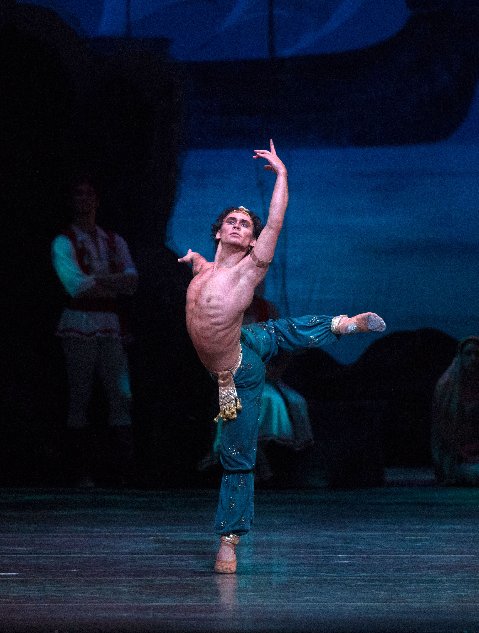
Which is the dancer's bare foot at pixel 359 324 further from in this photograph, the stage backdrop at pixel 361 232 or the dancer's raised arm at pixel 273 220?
the stage backdrop at pixel 361 232

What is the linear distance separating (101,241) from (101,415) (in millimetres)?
1013

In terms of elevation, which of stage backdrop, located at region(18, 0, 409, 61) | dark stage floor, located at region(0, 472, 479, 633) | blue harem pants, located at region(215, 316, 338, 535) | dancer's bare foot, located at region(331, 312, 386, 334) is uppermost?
stage backdrop, located at region(18, 0, 409, 61)

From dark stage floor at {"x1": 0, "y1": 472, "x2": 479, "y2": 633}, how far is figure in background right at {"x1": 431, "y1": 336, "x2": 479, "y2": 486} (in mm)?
777

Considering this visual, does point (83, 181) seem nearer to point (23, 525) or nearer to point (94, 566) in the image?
point (23, 525)

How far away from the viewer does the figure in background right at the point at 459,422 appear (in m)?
7.16

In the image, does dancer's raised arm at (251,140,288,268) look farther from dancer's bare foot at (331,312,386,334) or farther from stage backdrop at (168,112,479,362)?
stage backdrop at (168,112,479,362)

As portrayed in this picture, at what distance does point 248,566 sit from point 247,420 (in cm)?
44

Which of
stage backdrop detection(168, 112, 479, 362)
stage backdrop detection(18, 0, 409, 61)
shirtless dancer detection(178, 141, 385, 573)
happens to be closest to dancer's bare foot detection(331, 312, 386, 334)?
shirtless dancer detection(178, 141, 385, 573)

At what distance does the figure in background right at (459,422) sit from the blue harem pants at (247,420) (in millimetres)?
3254

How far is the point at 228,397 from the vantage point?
3.95 metres

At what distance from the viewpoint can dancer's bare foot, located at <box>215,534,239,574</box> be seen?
12.6 ft

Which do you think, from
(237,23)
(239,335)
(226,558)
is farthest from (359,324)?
(237,23)

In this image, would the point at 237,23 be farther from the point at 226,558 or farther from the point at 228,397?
the point at 226,558

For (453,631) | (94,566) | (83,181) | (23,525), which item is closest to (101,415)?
(83,181)
